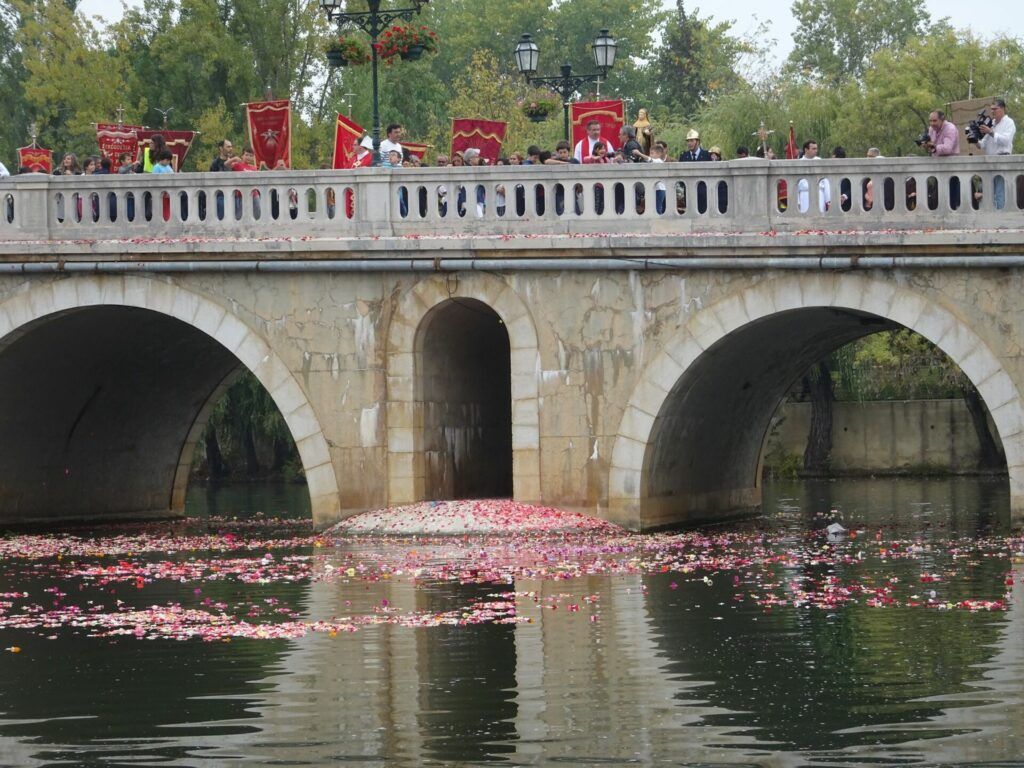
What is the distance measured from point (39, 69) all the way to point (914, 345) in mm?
22845

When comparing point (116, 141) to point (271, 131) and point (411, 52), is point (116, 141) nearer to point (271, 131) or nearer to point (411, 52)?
point (271, 131)

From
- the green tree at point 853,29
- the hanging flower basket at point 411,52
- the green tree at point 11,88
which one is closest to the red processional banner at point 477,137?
the hanging flower basket at point 411,52

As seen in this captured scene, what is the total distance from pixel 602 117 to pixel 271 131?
495 centimetres

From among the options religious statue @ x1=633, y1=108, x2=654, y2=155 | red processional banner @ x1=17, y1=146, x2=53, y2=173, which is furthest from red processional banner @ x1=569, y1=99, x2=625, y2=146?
red processional banner @ x1=17, y1=146, x2=53, y2=173

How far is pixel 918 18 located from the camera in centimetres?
8450

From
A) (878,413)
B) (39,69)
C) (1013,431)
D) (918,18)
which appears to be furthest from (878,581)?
(918,18)

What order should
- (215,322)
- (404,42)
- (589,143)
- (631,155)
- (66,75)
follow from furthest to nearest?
1. (66,75)
2. (404,42)
3. (589,143)
4. (215,322)
5. (631,155)

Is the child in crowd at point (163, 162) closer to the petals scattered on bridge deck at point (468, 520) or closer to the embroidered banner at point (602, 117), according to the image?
the embroidered banner at point (602, 117)

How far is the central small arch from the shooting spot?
29016 millimetres

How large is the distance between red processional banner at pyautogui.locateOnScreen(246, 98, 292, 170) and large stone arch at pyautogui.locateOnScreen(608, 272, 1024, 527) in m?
7.10

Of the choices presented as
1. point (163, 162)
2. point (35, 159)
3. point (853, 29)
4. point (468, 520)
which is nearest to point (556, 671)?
point (468, 520)

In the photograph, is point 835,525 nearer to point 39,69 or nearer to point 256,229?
point 256,229

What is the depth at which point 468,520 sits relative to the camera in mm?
27656

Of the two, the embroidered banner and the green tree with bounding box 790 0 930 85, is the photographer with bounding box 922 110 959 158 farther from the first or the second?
the green tree with bounding box 790 0 930 85
